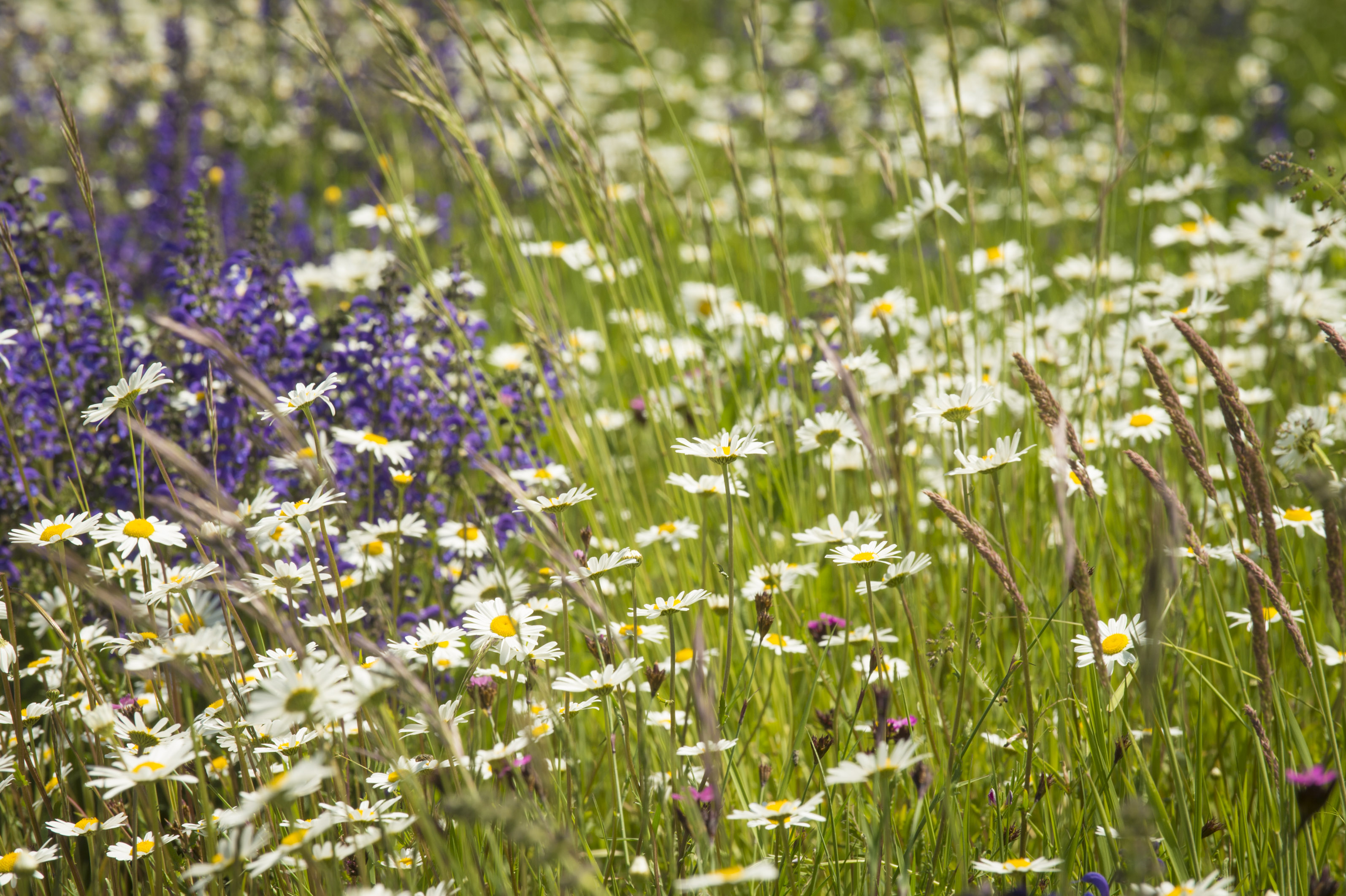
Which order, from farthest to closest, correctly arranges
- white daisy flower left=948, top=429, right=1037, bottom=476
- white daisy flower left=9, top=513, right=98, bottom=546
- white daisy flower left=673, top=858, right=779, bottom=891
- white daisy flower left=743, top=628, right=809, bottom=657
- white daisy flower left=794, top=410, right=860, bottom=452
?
white daisy flower left=794, top=410, right=860, bottom=452 < white daisy flower left=743, top=628, right=809, bottom=657 < white daisy flower left=9, top=513, right=98, bottom=546 < white daisy flower left=948, top=429, right=1037, bottom=476 < white daisy flower left=673, top=858, right=779, bottom=891

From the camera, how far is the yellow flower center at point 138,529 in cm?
119

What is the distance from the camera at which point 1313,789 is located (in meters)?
0.82

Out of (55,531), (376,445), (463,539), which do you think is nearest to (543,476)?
(463,539)

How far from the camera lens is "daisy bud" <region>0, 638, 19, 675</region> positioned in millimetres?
1160

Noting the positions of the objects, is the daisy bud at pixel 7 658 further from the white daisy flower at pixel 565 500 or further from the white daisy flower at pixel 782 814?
the white daisy flower at pixel 782 814

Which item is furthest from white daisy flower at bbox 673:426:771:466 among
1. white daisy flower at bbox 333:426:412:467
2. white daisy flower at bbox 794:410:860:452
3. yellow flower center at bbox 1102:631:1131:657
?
white daisy flower at bbox 333:426:412:467

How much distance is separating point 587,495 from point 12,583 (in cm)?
146

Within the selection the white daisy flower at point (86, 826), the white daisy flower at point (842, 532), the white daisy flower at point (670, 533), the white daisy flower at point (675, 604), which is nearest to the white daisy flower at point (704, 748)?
the white daisy flower at point (675, 604)

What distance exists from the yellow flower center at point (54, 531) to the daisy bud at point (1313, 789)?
1.40 m

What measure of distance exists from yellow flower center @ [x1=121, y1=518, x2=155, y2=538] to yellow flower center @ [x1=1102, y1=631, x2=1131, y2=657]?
1.19m

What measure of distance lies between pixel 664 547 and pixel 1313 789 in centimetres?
131

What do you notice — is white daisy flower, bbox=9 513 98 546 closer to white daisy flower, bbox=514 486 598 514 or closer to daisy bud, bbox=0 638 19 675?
daisy bud, bbox=0 638 19 675

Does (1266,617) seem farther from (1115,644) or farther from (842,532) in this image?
(842,532)

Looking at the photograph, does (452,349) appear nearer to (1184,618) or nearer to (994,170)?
(1184,618)
